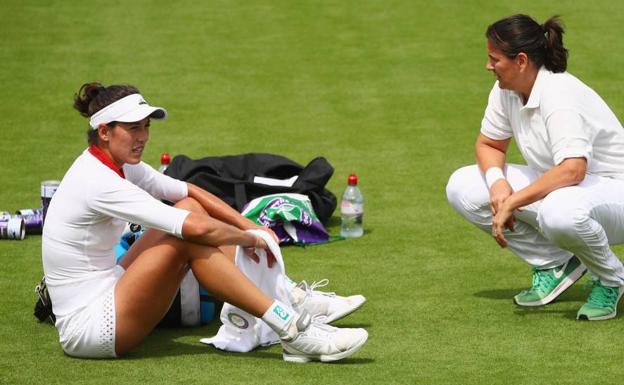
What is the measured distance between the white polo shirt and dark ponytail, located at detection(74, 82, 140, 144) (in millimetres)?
1858

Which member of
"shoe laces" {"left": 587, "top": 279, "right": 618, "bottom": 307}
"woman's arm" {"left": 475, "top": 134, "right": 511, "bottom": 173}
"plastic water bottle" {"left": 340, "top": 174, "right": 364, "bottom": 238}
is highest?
"woman's arm" {"left": 475, "top": 134, "right": 511, "bottom": 173}

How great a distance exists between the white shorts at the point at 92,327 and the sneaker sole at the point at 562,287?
81.0 inches

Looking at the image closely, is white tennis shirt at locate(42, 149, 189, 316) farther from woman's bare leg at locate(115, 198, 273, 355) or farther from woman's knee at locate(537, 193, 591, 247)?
woman's knee at locate(537, 193, 591, 247)

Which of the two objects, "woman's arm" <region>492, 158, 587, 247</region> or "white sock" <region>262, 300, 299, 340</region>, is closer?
"white sock" <region>262, 300, 299, 340</region>

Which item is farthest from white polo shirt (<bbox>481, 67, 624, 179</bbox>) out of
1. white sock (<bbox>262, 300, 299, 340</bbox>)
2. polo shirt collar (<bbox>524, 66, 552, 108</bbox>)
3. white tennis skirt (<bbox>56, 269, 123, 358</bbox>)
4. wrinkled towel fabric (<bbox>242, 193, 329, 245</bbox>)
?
white tennis skirt (<bbox>56, 269, 123, 358</bbox>)

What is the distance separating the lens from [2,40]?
12.1 meters

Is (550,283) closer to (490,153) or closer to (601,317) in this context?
(601,317)

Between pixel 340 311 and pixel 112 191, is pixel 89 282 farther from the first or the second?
pixel 340 311

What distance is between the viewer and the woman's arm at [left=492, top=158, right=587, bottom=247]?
214 inches

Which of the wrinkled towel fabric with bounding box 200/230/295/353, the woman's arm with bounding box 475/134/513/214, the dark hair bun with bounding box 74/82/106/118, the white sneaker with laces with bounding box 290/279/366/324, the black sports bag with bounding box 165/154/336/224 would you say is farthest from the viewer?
the black sports bag with bounding box 165/154/336/224

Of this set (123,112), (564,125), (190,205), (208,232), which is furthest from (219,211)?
(564,125)

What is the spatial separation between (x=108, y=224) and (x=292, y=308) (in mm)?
872

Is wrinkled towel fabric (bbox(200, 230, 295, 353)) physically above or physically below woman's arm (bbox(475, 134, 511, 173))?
below

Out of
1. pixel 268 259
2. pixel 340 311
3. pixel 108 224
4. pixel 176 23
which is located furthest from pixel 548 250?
pixel 176 23
